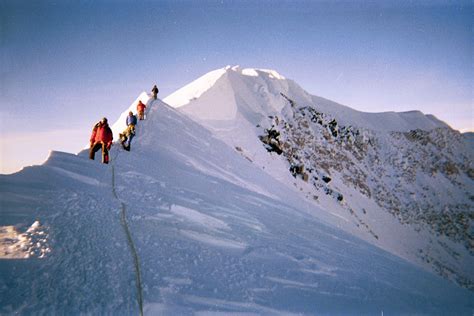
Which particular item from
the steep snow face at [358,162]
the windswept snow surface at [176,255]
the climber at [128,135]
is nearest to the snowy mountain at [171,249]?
the windswept snow surface at [176,255]

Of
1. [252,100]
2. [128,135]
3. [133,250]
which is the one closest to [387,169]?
[252,100]

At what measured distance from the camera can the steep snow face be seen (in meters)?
27.8

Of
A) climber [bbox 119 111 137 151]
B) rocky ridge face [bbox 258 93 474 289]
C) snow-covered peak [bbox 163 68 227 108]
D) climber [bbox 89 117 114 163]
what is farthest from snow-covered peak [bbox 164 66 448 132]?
climber [bbox 89 117 114 163]

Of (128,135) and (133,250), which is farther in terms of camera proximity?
(128,135)

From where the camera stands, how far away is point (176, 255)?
6.66 meters

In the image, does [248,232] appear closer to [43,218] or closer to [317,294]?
[317,294]

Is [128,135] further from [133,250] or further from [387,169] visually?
[387,169]

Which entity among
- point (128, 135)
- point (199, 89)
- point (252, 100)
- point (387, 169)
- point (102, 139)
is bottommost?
point (387, 169)

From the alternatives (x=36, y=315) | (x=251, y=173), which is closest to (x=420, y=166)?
(x=251, y=173)

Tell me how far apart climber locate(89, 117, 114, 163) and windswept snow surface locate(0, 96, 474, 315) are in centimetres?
39

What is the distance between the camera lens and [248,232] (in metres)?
9.29

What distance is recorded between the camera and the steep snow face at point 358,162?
27.8 m

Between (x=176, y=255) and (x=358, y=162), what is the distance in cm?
3765

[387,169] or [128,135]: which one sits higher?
[128,135]
